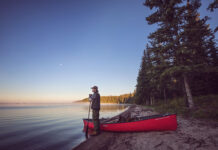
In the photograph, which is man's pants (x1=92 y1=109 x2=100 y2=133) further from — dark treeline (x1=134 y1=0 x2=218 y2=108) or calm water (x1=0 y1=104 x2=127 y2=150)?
dark treeline (x1=134 y1=0 x2=218 y2=108)

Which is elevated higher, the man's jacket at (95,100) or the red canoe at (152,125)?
the man's jacket at (95,100)

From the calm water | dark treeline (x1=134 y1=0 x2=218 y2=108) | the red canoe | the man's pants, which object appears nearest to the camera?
the red canoe

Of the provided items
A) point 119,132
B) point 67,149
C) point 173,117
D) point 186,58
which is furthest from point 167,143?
point 186,58

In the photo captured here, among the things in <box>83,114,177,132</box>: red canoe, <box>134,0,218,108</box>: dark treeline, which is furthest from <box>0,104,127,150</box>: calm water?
<box>134,0,218,108</box>: dark treeline

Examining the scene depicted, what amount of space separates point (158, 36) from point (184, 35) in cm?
255

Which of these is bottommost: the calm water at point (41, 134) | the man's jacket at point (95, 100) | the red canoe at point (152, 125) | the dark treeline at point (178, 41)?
the calm water at point (41, 134)

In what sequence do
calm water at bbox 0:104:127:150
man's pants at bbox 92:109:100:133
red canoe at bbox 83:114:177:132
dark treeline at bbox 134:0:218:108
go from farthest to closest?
dark treeline at bbox 134:0:218:108, man's pants at bbox 92:109:100:133, calm water at bbox 0:104:127:150, red canoe at bbox 83:114:177:132

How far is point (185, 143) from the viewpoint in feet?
13.6

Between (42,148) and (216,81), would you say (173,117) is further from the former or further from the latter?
(216,81)

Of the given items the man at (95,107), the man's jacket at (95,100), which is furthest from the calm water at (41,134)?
the man's jacket at (95,100)

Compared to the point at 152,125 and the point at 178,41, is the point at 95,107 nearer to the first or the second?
Result: the point at 152,125

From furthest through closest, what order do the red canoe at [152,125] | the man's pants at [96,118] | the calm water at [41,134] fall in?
the man's pants at [96,118]
the calm water at [41,134]
the red canoe at [152,125]

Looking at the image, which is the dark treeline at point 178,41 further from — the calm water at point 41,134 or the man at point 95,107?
the calm water at point 41,134

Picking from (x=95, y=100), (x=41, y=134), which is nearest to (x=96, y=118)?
(x=95, y=100)
